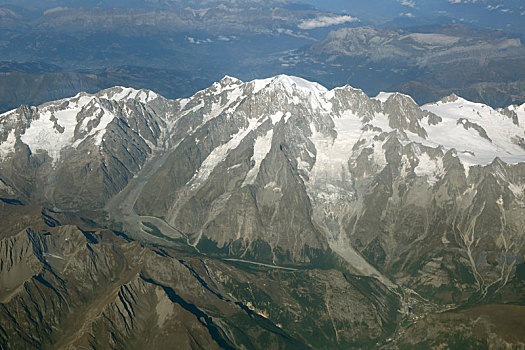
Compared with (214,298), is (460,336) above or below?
above

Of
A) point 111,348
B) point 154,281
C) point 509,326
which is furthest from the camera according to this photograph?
point 154,281

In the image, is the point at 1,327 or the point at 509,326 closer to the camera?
the point at 509,326

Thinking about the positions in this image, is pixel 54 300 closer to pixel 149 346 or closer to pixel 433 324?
pixel 149 346

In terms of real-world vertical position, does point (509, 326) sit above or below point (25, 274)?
above

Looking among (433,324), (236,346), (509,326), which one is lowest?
(236,346)

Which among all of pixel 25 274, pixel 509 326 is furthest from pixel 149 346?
pixel 509 326

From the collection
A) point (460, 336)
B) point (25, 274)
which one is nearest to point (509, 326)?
point (460, 336)

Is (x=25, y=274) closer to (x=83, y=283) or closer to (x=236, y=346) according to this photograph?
(x=83, y=283)

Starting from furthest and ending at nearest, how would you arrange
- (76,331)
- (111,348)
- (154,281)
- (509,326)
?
(154,281) → (76,331) → (111,348) → (509,326)

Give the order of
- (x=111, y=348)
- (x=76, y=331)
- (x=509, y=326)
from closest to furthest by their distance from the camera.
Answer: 1. (x=509, y=326)
2. (x=111, y=348)
3. (x=76, y=331)
